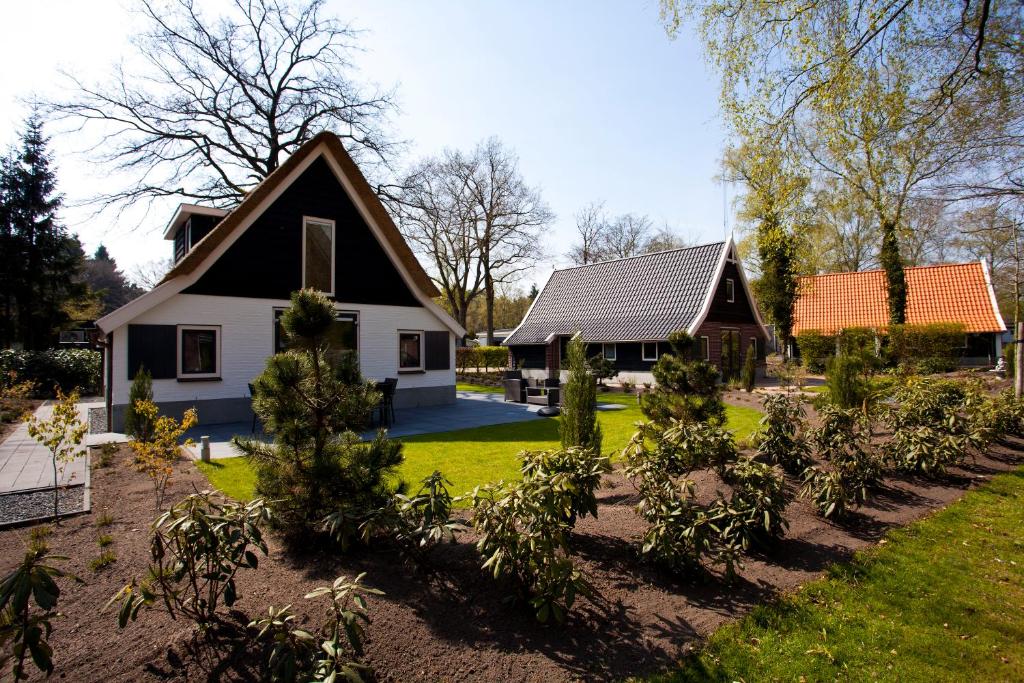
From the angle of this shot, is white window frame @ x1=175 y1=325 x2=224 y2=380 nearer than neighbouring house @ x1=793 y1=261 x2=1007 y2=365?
Yes

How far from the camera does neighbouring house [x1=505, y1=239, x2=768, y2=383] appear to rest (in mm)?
23000

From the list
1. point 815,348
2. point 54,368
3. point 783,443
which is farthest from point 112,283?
point 783,443

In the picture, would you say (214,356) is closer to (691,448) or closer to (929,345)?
(691,448)

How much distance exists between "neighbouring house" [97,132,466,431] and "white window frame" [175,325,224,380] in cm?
2

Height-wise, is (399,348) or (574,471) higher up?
(399,348)

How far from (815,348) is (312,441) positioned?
28.1 meters

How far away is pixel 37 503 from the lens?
6.60 m

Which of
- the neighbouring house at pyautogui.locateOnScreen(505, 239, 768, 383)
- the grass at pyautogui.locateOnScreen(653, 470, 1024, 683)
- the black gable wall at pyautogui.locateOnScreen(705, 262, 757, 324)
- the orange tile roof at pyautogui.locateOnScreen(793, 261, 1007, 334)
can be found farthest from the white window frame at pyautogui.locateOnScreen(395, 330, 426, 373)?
the orange tile roof at pyautogui.locateOnScreen(793, 261, 1007, 334)

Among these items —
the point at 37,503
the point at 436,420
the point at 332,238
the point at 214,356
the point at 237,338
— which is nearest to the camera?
the point at 37,503

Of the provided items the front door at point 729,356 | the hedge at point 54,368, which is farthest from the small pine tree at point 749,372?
the hedge at point 54,368

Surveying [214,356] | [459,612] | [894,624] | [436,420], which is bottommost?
[894,624]

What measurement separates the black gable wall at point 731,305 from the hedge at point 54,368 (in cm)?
2635

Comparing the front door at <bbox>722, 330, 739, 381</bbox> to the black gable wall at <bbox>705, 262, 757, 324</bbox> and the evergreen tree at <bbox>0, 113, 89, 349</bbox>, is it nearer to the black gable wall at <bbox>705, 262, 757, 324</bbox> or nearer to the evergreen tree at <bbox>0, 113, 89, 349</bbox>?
the black gable wall at <bbox>705, 262, 757, 324</bbox>

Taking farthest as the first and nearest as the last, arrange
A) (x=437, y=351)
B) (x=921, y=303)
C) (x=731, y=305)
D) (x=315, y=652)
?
(x=921, y=303), (x=731, y=305), (x=437, y=351), (x=315, y=652)
